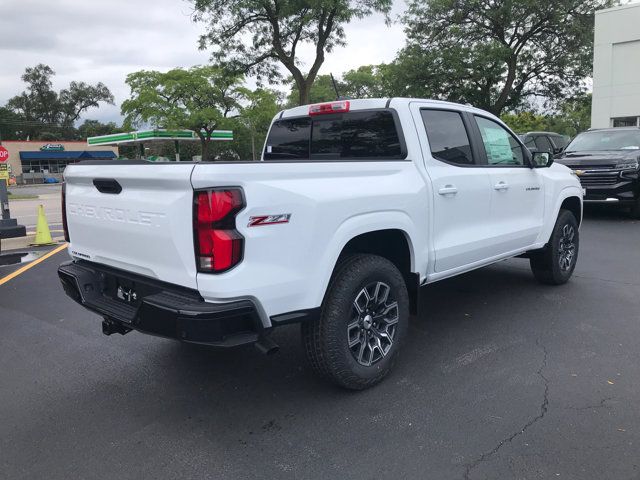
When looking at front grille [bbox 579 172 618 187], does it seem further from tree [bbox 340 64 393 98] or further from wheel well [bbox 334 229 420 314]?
tree [bbox 340 64 393 98]

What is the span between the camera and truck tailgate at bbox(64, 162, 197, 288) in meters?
2.81

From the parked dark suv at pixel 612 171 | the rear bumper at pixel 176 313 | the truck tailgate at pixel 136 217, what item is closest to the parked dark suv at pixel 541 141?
the parked dark suv at pixel 612 171

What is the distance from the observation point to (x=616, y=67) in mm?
23500

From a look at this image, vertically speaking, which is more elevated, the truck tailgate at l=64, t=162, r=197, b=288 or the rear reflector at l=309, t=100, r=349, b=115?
the rear reflector at l=309, t=100, r=349, b=115

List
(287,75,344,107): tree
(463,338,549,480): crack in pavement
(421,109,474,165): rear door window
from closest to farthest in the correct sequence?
(463,338,549,480): crack in pavement, (421,109,474,165): rear door window, (287,75,344,107): tree

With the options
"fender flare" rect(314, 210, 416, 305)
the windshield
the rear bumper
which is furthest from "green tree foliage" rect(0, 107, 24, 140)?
"fender flare" rect(314, 210, 416, 305)

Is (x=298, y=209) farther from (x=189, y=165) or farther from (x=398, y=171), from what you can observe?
(x=398, y=171)

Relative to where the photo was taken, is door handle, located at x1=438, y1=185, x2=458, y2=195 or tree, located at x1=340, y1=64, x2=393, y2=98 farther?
tree, located at x1=340, y1=64, x2=393, y2=98

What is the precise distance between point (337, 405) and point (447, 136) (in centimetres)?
236

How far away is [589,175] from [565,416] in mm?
8990

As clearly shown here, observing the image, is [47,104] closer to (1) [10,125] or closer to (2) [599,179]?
(1) [10,125]

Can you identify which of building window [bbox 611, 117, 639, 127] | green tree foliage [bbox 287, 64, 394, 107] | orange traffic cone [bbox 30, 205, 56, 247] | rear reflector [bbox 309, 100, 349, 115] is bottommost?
orange traffic cone [bbox 30, 205, 56, 247]

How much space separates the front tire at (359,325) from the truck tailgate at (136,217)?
2.93ft

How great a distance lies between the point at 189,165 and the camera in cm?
277
